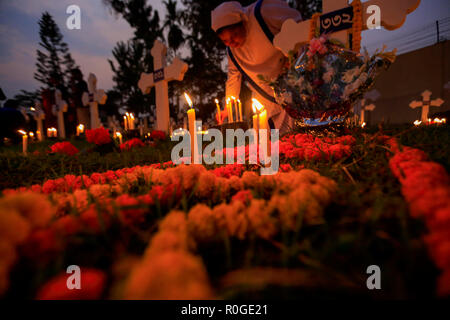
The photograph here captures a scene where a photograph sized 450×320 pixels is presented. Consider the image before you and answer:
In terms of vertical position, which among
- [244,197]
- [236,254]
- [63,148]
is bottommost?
[236,254]

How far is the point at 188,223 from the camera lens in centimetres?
50

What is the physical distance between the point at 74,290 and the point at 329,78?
1888mm

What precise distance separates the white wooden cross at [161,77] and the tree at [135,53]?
25.1ft

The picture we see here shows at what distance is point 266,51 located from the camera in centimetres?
347

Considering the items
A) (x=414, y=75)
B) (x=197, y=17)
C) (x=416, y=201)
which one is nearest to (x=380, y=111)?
(x=414, y=75)

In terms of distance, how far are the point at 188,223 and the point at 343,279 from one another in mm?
340

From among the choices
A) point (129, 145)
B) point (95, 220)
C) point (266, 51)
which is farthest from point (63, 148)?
point (266, 51)

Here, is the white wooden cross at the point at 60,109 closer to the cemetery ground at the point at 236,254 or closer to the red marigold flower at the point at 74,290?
the cemetery ground at the point at 236,254

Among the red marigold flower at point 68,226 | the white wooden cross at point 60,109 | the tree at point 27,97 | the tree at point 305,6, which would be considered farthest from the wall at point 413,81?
the tree at point 27,97

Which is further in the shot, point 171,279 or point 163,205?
point 163,205

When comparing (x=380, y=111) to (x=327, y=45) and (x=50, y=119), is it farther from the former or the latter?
(x=50, y=119)

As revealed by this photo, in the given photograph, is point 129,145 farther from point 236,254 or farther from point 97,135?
point 236,254

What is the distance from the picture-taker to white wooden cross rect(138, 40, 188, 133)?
4473 mm

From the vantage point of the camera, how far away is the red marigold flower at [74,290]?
0.33m
